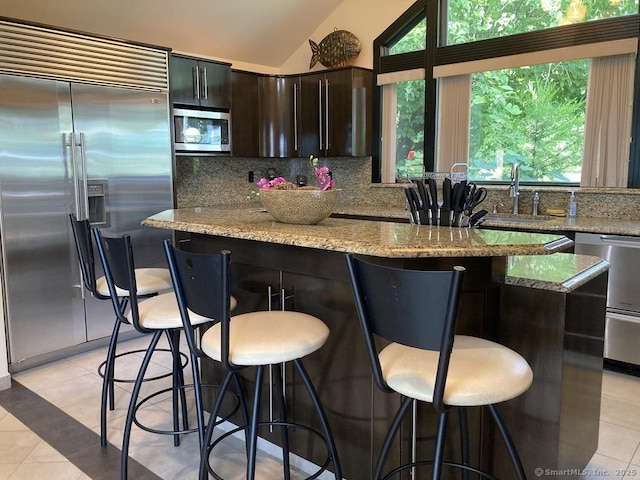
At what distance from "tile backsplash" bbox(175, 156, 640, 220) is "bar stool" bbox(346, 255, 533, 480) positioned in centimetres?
281

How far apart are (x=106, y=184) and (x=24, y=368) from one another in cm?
134

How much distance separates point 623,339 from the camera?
3.21m

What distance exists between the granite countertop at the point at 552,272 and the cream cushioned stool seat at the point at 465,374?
0.33m

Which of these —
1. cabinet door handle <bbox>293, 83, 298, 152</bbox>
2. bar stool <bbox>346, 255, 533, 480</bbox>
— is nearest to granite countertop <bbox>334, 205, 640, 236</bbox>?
cabinet door handle <bbox>293, 83, 298, 152</bbox>

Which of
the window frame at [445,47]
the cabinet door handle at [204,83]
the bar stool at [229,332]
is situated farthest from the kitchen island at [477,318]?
the cabinet door handle at [204,83]

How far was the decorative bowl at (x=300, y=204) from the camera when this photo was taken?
2.12 meters

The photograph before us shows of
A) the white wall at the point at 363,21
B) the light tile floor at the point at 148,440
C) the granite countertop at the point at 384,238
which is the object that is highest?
the white wall at the point at 363,21

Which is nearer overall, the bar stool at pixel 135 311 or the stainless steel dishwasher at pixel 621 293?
the bar stool at pixel 135 311

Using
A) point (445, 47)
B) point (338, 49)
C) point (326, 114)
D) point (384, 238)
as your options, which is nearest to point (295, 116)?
point (326, 114)

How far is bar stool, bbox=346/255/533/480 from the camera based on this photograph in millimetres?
1237

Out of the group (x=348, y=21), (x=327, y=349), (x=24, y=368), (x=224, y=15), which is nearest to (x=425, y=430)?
(x=327, y=349)

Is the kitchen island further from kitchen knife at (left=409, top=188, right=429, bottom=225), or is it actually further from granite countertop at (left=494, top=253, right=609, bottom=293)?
kitchen knife at (left=409, top=188, right=429, bottom=225)

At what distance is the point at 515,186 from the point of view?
13.4 feet

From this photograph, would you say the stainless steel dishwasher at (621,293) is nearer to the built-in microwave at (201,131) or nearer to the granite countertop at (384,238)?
the granite countertop at (384,238)
